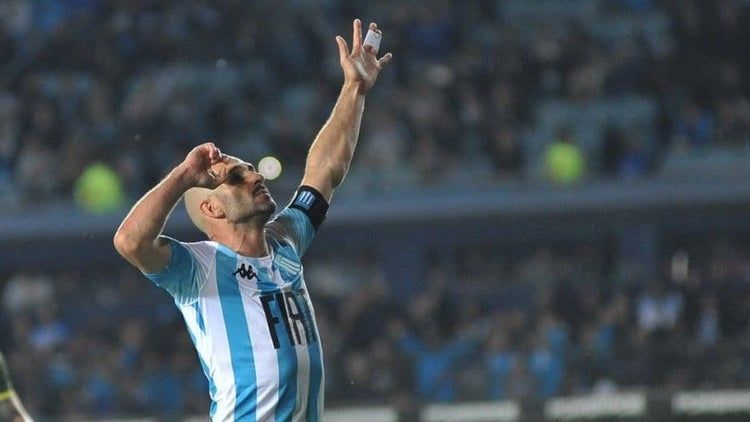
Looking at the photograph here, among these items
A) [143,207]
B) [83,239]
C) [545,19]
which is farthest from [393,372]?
[143,207]

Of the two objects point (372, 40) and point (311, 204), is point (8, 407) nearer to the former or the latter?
point (311, 204)

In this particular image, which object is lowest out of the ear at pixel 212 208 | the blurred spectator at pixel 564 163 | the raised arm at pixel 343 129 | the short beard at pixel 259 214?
the blurred spectator at pixel 564 163

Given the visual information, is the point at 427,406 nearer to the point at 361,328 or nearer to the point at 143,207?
the point at 361,328

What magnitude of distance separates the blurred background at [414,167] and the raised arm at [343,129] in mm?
6652

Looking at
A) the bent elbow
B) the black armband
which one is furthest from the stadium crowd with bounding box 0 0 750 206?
the bent elbow

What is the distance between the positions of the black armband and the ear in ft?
2.03

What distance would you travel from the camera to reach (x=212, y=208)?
507 cm

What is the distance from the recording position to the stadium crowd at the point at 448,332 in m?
12.0

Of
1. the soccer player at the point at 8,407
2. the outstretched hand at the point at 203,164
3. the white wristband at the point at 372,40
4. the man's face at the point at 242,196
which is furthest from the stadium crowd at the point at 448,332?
the outstretched hand at the point at 203,164

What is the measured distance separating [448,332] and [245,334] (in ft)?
27.7

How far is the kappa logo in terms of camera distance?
499cm

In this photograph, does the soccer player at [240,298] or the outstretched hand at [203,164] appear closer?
the outstretched hand at [203,164]

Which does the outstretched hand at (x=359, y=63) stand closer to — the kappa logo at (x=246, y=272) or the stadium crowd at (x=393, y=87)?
the kappa logo at (x=246, y=272)

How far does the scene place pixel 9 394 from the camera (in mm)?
6949
